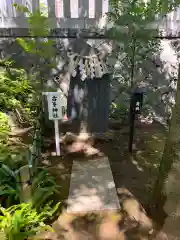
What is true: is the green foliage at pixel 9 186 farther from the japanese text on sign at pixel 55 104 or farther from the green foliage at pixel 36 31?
the green foliage at pixel 36 31

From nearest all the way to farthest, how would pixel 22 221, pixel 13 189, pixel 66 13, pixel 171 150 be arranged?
pixel 22 221 < pixel 171 150 < pixel 13 189 < pixel 66 13

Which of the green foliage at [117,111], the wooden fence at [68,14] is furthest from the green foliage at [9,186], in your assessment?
the wooden fence at [68,14]

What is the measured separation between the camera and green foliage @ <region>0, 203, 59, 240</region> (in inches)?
103

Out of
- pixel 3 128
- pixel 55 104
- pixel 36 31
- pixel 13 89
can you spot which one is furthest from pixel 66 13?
pixel 3 128

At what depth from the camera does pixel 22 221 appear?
108 inches

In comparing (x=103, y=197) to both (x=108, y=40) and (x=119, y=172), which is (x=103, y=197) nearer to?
(x=119, y=172)

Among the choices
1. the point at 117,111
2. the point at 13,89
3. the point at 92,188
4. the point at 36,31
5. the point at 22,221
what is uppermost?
the point at 36,31

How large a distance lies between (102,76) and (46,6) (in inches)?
102

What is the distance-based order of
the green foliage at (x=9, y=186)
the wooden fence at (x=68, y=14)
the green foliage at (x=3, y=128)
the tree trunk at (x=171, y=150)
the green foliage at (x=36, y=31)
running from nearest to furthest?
the tree trunk at (x=171, y=150), the green foliage at (x=9, y=186), the green foliage at (x=3, y=128), the green foliage at (x=36, y=31), the wooden fence at (x=68, y=14)

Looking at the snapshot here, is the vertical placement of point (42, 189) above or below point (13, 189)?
below

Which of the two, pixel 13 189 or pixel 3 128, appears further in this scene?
pixel 3 128

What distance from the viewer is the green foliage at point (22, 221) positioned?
2623 mm

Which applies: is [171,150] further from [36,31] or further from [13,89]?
[36,31]

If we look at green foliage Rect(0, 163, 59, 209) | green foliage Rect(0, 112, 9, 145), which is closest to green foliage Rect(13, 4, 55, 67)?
green foliage Rect(0, 112, 9, 145)
